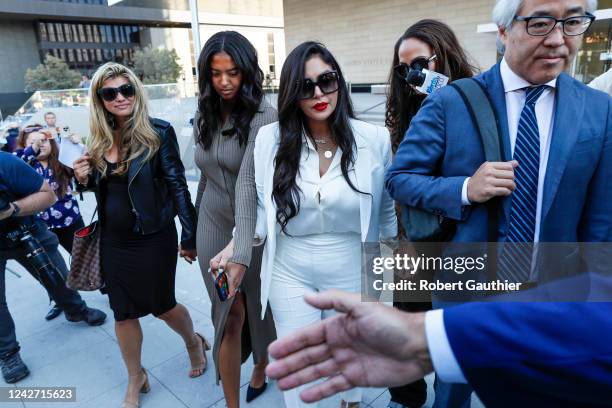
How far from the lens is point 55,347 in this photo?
328 cm

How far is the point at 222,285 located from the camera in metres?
1.91

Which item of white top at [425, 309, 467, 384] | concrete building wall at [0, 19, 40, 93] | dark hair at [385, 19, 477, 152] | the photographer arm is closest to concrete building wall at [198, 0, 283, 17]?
concrete building wall at [0, 19, 40, 93]

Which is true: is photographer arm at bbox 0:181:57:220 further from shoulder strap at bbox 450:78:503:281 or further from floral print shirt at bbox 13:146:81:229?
shoulder strap at bbox 450:78:503:281

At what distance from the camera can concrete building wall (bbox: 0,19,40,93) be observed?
1667 inches

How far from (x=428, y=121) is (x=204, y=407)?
218 cm

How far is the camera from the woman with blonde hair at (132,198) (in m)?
2.41

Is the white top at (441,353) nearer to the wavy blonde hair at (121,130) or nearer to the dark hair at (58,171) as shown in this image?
the wavy blonde hair at (121,130)

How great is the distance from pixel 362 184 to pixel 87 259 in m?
1.83

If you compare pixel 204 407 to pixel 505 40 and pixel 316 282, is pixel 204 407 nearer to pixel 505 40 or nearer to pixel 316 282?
pixel 316 282

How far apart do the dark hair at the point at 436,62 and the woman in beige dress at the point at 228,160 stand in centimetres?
70

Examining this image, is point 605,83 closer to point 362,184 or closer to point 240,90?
point 362,184

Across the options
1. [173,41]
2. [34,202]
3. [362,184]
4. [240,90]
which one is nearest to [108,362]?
[34,202]

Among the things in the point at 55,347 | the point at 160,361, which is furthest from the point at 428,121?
the point at 55,347

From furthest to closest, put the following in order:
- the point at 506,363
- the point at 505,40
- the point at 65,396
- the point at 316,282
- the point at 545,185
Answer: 1. the point at 65,396
2. the point at 316,282
3. the point at 505,40
4. the point at 545,185
5. the point at 506,363
